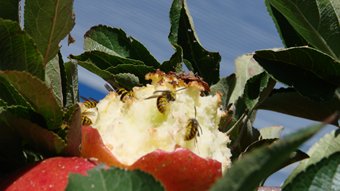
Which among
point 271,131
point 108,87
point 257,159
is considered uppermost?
point 257,159

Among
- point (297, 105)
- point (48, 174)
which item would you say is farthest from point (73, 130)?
point (297, 105)

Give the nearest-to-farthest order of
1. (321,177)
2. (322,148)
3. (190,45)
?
(321,177), (322,148), (190,45)

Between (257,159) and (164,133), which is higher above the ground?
(257,159)

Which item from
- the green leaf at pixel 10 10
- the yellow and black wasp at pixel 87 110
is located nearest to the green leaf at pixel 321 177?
the yellow and black wasp at pixel 87 110

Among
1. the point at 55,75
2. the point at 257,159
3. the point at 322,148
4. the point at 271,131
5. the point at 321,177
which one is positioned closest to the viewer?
the point at 257,159

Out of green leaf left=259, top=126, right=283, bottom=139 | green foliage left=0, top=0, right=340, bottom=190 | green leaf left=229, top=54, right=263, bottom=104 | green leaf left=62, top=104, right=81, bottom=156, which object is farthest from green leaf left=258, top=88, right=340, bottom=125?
green leaf left=62, top=104, right=81, bottom=156

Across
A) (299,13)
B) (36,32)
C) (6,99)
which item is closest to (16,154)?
(6,99)

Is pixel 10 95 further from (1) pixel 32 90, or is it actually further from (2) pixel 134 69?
(2) pixel 134 69

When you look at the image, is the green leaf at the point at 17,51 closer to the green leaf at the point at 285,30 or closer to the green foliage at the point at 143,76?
the green foliage at the point at 143,76
